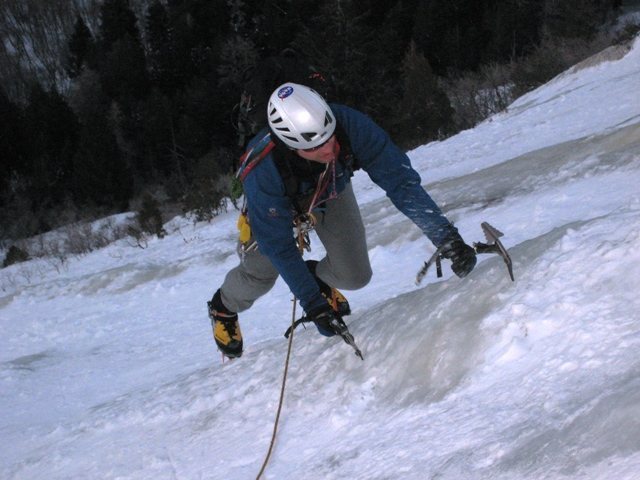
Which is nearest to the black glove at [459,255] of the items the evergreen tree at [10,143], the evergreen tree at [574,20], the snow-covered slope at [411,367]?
the snow-covered slope at [411,367]

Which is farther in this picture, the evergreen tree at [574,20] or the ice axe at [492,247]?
the evergreen tree at [574,20]

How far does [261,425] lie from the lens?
3.45 m

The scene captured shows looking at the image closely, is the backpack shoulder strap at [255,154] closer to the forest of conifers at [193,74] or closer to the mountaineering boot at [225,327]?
the mountaineering boot at [225,327]

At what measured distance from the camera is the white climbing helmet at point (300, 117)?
10.3ft

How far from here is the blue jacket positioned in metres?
3.28

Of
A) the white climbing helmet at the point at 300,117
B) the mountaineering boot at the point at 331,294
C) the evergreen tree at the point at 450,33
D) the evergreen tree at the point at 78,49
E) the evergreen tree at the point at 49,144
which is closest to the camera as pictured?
the white climbing helmet at the point at 300,117

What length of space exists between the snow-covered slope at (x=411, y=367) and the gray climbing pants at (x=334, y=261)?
0.27 meters

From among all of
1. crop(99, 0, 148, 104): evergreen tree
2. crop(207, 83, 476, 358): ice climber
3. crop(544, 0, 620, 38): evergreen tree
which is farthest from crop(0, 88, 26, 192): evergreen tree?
crop(207, 83, 476, 358): ice climber

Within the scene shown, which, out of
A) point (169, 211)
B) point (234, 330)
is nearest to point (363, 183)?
point (234, 330)

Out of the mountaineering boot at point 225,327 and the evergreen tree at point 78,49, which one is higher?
the evergreen tree at point 78,49

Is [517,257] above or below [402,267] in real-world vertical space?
above

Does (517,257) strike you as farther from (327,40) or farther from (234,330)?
(327,40)

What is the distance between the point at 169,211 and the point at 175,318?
63.7ft

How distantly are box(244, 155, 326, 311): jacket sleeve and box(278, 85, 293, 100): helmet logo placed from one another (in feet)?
0.91
